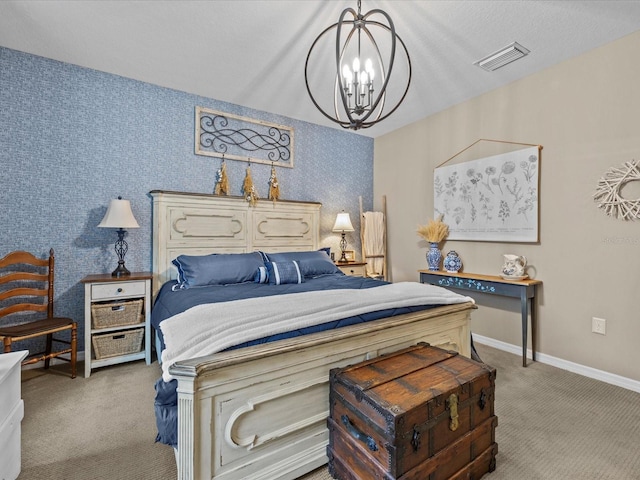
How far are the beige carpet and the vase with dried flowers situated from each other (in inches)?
54.2

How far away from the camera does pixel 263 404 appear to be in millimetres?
1388

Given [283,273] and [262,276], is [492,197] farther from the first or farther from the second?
[262,276]

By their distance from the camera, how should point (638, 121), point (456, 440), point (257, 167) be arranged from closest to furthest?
point (456, 440) → point (638, 121) → point (257, 167)

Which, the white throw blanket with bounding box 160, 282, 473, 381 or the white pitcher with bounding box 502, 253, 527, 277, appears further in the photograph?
the white pitcher with bounding box 502, 253, 527, 277

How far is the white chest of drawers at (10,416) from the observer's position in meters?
1.34

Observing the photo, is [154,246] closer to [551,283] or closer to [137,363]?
[137,363]


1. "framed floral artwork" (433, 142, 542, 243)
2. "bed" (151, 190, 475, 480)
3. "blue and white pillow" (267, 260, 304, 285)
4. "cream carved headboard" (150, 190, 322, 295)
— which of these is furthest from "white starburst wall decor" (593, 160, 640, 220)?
"cream carved headboard" (150, 190, 322, 295)

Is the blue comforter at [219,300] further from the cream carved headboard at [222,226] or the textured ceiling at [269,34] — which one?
the textured ceiling at [269,34]

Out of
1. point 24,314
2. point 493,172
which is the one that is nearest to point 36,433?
point 24,314

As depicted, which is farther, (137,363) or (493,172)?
(493,172)

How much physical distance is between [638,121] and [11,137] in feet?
16.3

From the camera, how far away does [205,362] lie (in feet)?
4.00

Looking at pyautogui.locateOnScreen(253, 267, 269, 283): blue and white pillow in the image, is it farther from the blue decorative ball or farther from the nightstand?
the blue decorative ball

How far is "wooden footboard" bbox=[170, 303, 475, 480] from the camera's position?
4.02 feet
